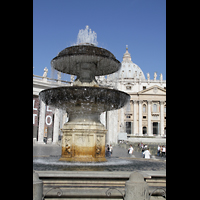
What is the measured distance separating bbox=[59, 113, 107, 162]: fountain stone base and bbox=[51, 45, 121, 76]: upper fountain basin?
6.90ft

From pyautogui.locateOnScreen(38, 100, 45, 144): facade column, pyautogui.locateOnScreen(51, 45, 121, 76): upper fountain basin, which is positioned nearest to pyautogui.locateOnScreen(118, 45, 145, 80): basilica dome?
pyautogui.locateOnScreen(38, 100, 45, 144): facade column

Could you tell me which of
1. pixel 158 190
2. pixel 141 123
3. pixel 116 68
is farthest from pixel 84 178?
pixel 141 123

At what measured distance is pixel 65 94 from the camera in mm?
7871

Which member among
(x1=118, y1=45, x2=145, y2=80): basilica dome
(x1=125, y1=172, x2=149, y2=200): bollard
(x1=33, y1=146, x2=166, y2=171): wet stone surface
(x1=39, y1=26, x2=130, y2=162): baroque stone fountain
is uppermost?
(x1=118, y1=45, x2=145, y2=80): basilica dome

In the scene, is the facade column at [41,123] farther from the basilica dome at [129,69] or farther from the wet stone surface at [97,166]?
the basilica dome at [129,69]

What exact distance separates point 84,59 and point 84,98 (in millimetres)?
1417

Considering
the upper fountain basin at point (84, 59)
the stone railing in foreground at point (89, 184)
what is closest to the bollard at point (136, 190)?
the stone railing in foreground at point (89, 184)

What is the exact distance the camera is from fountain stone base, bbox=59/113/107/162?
8.29 metres

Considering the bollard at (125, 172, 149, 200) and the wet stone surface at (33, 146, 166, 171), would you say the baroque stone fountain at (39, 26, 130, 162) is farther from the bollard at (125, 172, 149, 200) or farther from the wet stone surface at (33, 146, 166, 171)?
the bollard at (125, 172, 149, 200)
